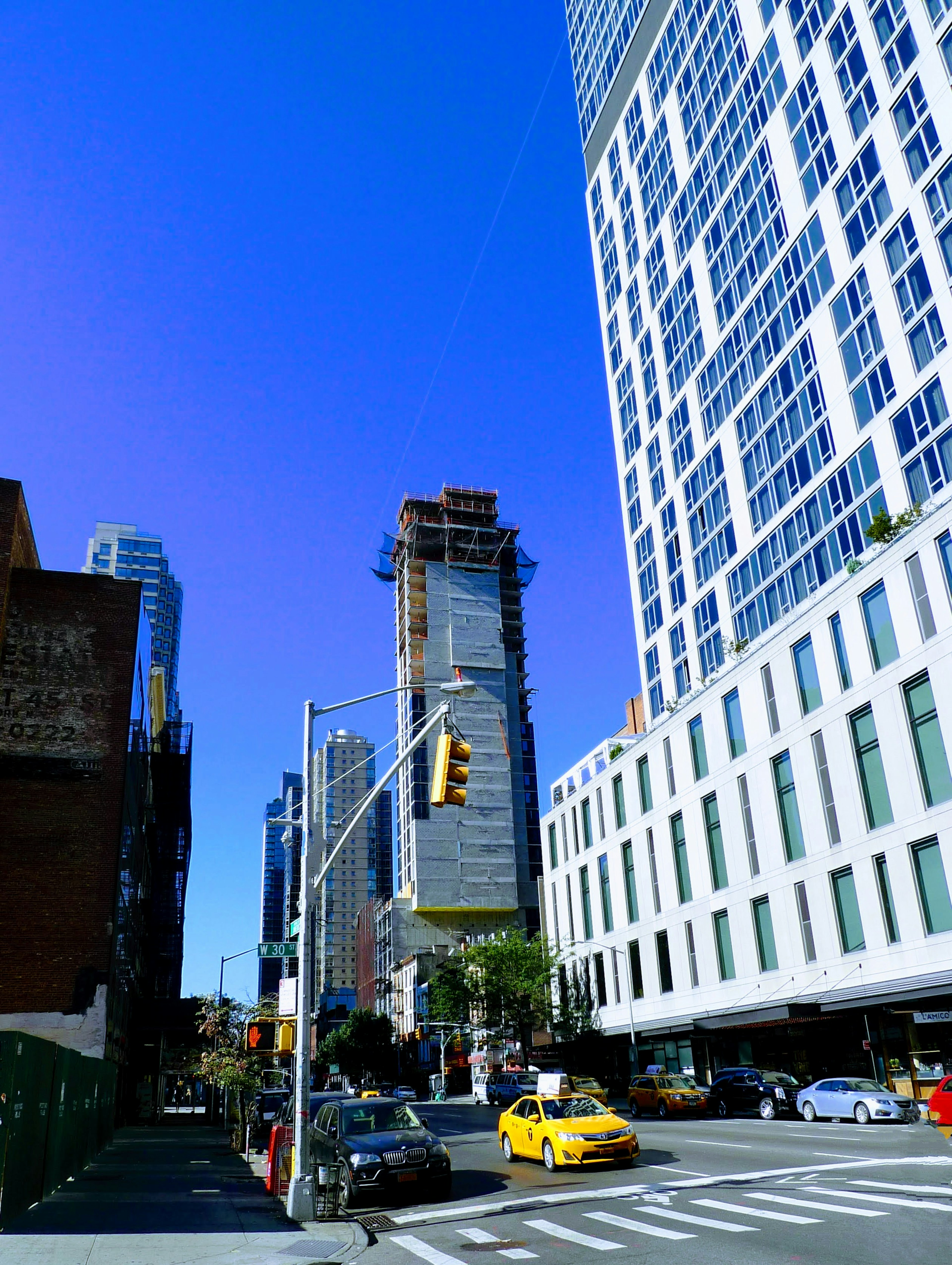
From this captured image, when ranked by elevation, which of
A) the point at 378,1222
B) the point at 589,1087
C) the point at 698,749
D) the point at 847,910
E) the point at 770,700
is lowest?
the point at 378,1222

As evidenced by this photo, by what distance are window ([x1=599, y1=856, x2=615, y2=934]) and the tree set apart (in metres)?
67.4

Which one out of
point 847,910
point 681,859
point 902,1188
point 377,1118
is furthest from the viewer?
point 681,859

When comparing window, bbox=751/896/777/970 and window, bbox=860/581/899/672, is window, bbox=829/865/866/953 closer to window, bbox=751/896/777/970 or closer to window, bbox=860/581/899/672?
window, bbox=751/896/777/970

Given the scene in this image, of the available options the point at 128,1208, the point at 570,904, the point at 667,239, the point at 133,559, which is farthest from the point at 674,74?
the point at 133,559

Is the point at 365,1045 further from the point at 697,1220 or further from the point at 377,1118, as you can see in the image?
the point at 697,1220

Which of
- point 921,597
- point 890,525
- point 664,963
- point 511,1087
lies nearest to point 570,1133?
point 921,597

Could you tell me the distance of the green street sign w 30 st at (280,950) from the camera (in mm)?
18891

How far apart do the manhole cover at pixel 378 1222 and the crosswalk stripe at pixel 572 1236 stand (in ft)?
7.15

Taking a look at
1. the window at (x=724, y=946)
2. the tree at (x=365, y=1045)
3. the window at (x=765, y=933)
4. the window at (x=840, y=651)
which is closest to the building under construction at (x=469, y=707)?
the tree at (x=365, y=1045)

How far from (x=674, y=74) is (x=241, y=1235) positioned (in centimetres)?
7260

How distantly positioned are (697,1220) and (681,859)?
42.8m

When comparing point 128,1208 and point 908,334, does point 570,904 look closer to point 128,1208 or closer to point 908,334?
point 908,334

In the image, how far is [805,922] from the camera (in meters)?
42.7

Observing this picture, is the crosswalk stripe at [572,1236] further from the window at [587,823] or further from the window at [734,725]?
the window at [587,823]
